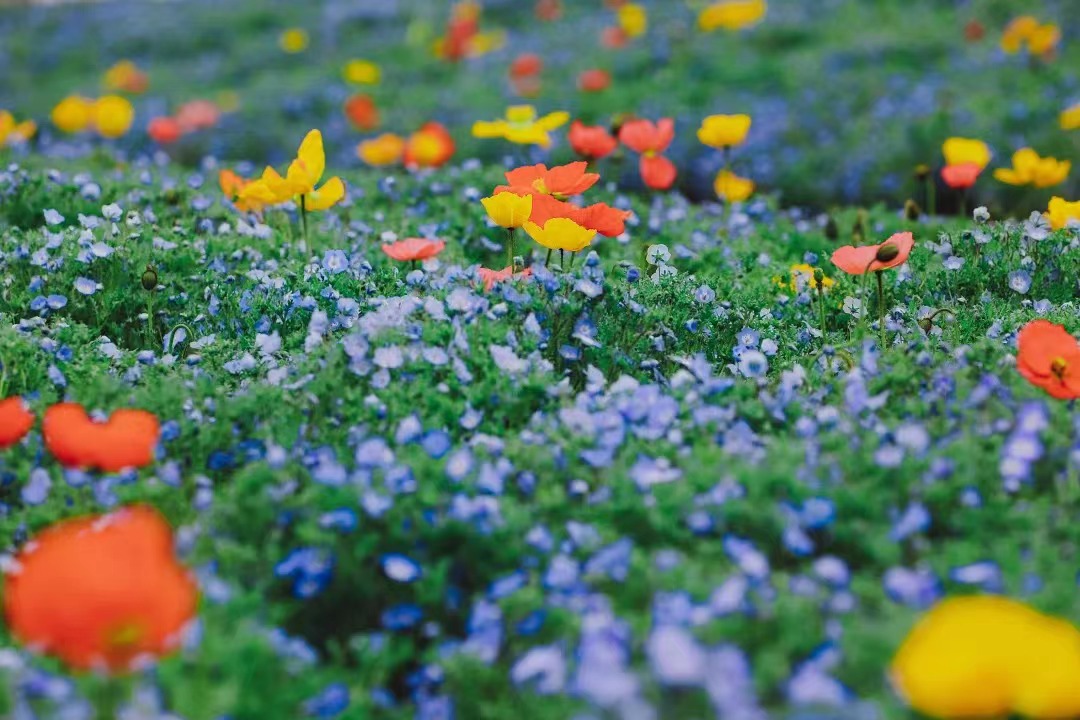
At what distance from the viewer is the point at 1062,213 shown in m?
3.72

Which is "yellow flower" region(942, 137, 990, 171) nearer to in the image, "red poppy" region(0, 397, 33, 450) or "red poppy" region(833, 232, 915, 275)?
"red poppy" region(833, 232, 915, 275)

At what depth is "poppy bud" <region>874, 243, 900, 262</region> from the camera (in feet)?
9.81

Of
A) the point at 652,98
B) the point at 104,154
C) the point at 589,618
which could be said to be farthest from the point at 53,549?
the point at 652,98

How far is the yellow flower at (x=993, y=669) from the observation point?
147 cm

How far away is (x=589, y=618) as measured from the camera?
75.9 inches

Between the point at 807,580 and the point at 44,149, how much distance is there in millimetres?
7793

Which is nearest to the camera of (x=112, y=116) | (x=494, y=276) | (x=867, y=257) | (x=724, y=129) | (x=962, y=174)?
(x=867, y=257)

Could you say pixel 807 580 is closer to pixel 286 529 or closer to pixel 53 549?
pixel 286 529

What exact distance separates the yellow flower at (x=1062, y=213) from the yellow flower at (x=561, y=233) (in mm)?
1872

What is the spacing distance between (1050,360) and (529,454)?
A: 4.41ft

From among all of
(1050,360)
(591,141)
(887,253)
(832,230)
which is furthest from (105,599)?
(832,230)

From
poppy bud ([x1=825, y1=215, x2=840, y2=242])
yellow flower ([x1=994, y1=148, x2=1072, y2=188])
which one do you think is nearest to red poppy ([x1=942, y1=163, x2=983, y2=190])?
yellow flower ([x1=994, y1=148, x2=1072, y2=188])

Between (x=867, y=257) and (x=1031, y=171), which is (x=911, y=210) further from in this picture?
(x=867, y=257)

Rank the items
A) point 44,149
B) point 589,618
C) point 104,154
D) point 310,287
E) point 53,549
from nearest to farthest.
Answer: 1. point 53,549
2. point 589,618
3. point 310,287
4. point 104,154
5. point 44,149
